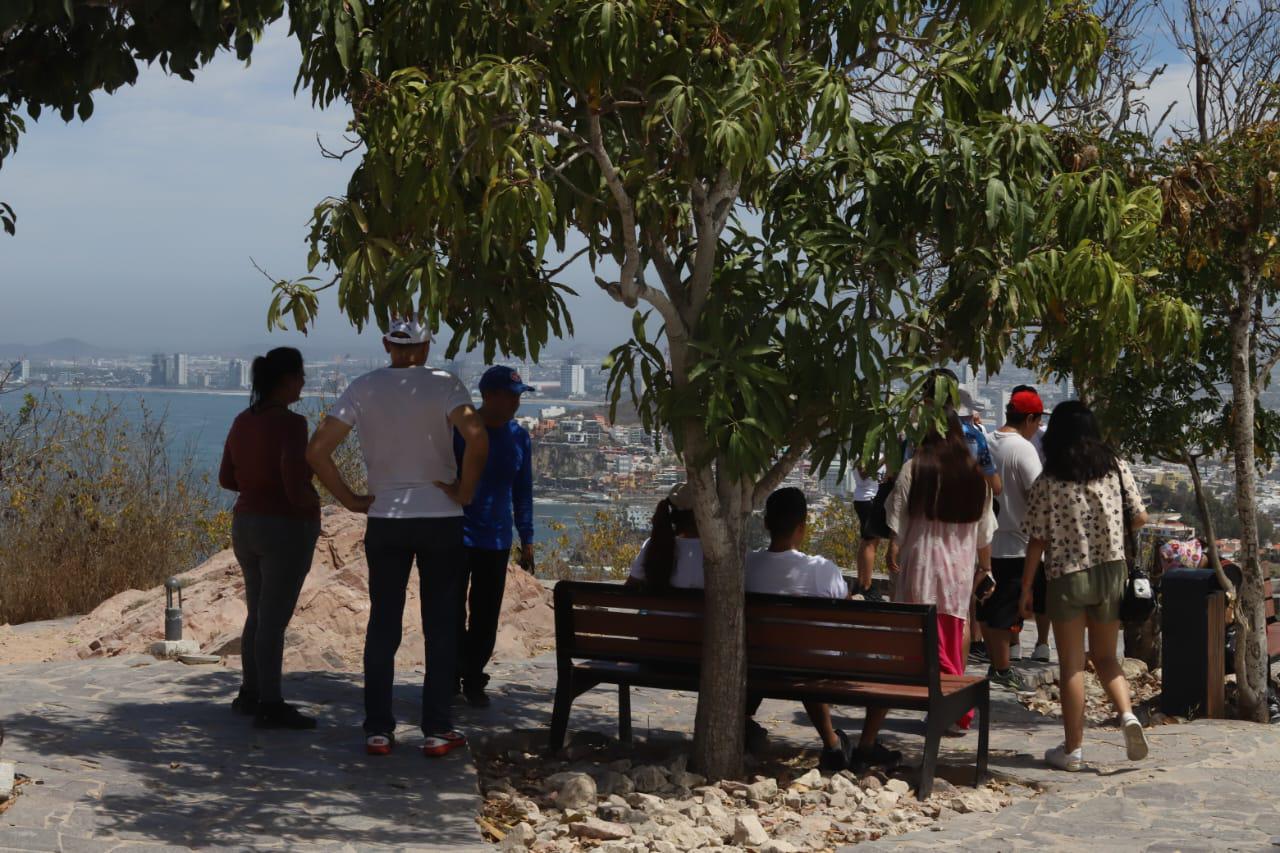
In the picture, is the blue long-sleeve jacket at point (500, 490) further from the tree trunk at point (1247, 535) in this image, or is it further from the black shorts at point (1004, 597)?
the tree trunk at point (1247, 535)

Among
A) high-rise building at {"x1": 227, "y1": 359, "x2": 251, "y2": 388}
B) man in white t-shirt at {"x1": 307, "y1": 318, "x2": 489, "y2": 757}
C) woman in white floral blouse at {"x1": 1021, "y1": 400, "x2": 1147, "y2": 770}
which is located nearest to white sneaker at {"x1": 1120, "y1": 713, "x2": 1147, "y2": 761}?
woman in white floral blouse at {"x1": 1021, "y1": 400, "x2": 1147, "y2": 770}

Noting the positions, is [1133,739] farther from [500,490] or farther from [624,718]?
[500,490]

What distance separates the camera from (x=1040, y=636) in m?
10.0

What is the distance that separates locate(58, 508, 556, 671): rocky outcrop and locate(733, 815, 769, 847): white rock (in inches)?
153

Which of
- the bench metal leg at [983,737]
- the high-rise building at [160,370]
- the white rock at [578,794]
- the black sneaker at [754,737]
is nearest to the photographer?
the white rock at [578,794]

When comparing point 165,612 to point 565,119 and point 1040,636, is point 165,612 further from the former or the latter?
point 1040,636

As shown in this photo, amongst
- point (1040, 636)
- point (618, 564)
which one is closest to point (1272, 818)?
point (1040, 636)

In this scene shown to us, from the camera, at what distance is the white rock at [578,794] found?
6.18 meters

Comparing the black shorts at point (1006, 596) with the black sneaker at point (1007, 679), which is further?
the black sneaker at point (1007, 679)

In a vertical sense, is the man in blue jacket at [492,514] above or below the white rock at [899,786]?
above

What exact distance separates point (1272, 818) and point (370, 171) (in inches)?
176

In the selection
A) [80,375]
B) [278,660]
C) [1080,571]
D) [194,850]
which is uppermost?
[80,375]

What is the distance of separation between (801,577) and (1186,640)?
8.82 ft

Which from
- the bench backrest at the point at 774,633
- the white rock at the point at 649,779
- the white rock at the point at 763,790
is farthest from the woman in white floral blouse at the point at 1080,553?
the white rock at the point at 649,779
